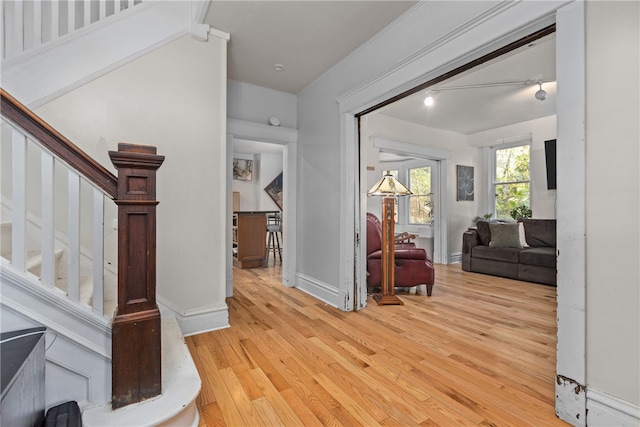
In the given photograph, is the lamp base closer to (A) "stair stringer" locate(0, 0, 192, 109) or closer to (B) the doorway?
(B) the doorway

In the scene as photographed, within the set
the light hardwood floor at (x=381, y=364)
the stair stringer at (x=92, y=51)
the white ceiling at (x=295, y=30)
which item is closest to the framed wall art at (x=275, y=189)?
the white ceiling at (x=295, y=30)

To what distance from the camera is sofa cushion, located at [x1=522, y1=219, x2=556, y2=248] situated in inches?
178

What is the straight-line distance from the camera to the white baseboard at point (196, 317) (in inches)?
93.1

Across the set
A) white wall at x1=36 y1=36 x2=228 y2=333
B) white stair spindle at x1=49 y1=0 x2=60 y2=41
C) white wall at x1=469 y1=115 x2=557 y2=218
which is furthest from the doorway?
white wall at x1=469 y1=115 x2=557 y2=218

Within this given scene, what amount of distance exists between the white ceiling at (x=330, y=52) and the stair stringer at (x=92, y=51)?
0.34 meters

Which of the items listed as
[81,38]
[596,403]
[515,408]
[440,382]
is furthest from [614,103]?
[81,38]


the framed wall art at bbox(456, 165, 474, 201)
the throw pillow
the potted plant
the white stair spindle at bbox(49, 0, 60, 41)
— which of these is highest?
the white stair spindle at bbox(49, 0, 60, 41)

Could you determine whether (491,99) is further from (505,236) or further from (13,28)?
(13,28)

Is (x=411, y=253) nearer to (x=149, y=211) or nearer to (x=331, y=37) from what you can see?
(x=331, y=37)

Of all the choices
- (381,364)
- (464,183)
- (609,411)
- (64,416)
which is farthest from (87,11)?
(464,183)

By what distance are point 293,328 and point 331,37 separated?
2.63 metres

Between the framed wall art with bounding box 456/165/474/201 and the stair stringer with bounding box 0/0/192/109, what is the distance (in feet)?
16.7

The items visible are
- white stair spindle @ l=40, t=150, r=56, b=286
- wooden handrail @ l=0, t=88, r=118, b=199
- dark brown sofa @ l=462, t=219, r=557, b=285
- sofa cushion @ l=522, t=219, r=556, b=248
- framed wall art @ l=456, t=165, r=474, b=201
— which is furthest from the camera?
framed wall art @ l=456, t=165, r=474, b=201

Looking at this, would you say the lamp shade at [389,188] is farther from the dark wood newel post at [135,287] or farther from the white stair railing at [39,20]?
the white stair railing at [39,20]
